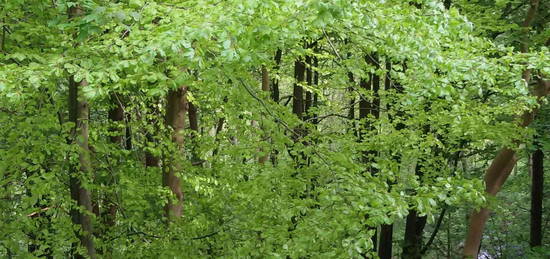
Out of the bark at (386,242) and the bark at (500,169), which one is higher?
the bark at (500,169)

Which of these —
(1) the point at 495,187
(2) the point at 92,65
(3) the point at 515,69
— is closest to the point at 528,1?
(1) the point at 495,187

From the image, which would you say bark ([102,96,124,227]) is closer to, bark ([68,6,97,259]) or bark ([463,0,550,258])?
bark ([68,6,97,259])

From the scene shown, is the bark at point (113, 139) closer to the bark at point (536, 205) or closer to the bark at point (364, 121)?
the bark at point (364, 121)

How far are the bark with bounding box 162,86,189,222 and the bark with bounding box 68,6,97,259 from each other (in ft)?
5.32

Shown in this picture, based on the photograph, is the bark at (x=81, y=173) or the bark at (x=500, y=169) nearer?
the bark at (x=81, y=173)

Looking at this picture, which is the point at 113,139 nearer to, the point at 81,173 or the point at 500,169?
the point at 81,173

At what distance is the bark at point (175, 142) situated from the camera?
7417mm

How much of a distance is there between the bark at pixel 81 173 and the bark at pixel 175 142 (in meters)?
1.62

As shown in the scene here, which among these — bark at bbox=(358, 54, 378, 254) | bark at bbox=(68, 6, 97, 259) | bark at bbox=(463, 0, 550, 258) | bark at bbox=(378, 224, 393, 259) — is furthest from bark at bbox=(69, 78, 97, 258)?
bark at bbox=(378, 224, 393, 259)

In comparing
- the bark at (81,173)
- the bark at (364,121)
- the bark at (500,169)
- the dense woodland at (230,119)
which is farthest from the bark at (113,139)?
the bark at (500,169)

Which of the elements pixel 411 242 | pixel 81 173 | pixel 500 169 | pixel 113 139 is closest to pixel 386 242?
pixel 411 242

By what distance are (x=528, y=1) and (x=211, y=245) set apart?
885 cm

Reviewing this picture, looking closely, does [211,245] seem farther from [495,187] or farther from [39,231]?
[495,187]

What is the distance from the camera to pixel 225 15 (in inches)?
127
